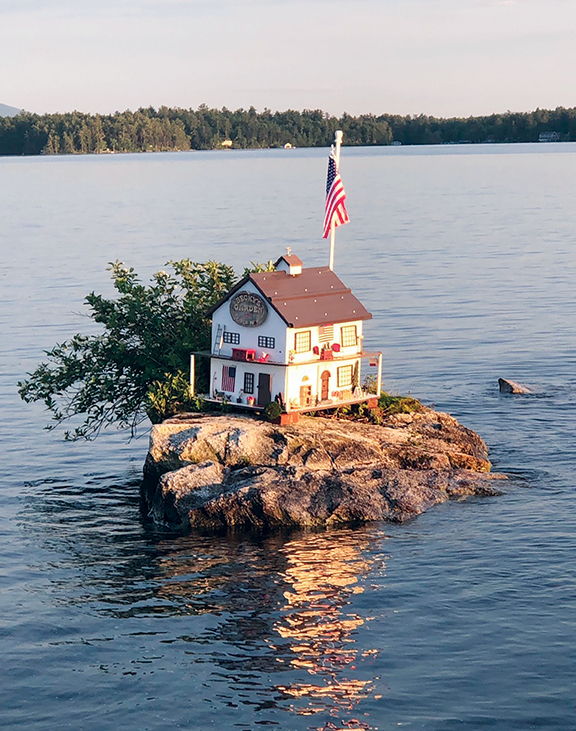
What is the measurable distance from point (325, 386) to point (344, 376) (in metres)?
1.19

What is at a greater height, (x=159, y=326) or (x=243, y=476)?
(x=159, y=326)

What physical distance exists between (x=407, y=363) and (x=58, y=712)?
46.2 metres

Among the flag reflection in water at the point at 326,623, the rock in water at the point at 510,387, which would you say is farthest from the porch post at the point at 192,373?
the rock in water at the point at 510,387

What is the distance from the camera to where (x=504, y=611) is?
35.9m

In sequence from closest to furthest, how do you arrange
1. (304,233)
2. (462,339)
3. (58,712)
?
(58,712)
(462,339)
(304,233)

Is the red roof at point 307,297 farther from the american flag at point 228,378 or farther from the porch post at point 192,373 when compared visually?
the american flag at point 228,378

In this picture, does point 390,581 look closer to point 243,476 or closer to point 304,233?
point 243,476

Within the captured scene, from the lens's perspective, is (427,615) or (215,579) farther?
(215,579)

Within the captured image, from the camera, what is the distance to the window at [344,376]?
49.8 metres

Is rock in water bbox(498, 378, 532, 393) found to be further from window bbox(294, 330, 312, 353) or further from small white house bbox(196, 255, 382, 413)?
window bbox(294, 330, 312, 353)

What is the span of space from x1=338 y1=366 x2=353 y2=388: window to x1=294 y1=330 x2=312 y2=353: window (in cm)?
227

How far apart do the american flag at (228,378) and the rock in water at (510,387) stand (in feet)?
75.2

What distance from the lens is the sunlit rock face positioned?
144 feet

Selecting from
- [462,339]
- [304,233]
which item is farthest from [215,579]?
[304,233]
